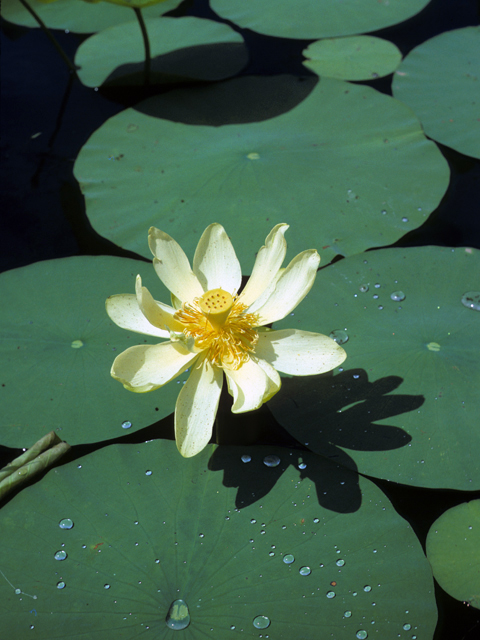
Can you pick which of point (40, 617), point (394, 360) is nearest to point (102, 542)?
point (40, 617)

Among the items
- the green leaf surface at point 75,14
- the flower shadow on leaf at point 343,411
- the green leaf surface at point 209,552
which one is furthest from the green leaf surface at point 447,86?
the green leaf surface at point 209,552

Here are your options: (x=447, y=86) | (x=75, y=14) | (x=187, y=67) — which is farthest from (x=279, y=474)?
(x=75, y=14)

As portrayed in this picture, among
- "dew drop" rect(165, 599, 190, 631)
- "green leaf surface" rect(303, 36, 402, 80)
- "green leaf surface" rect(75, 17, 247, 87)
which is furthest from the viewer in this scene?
"green leaf surface" rect(75, 17, 247, 87)

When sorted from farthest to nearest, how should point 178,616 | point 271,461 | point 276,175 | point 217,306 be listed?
point 276,175 → point 271,461 → point 217,306 → point 178,616

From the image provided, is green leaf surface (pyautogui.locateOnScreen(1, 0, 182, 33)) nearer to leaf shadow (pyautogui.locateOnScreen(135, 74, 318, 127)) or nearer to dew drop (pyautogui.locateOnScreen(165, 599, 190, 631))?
leaf shadow (pyautogui.locateOnScreen(135, 74, 318, 127))

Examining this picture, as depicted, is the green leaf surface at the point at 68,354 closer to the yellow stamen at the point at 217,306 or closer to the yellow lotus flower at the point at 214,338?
the yellow lotus flower at the point at 214,338

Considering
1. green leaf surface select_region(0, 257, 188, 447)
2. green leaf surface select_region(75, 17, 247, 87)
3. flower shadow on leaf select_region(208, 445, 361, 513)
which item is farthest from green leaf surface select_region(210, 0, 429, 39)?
flower shadow on leaf select_region(208, 445, 361, 513)

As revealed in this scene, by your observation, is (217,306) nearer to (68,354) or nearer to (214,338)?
(214,338)
